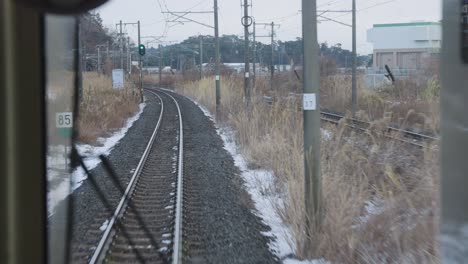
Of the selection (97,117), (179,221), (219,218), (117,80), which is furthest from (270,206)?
(117,80)

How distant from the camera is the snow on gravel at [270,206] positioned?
19.7 ft

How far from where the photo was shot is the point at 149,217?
7598 mm

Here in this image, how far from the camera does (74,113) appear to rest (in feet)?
11.3

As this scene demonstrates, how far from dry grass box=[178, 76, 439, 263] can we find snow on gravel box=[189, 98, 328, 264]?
0.12 metres

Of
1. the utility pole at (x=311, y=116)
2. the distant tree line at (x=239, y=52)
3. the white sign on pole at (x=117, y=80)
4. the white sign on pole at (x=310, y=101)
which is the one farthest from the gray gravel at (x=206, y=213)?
the distant tree line at (x=239, y=52)

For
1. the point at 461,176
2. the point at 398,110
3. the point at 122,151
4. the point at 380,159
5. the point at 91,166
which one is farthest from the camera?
the point at 398,110

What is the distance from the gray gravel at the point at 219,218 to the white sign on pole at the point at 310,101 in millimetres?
1588

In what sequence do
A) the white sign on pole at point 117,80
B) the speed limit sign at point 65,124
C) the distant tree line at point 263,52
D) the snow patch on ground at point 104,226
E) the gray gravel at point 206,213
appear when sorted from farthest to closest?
the distant tree line at point 263,52
the white sign on pole at point 117,80
the snow patch on ground at point 104,226
the gray gravel at point 206,213
the speed limit sign at point 65,124

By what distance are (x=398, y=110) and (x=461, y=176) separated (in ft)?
45.6

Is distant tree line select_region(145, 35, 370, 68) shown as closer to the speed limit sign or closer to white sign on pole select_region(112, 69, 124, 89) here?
white sign on pole select_region(112, 69, 124, 89)

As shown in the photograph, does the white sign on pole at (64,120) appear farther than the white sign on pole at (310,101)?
No

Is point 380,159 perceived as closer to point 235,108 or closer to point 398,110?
point 398,110

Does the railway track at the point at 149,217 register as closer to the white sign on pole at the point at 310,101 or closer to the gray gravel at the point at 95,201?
the gray gravel at the point at 95,201

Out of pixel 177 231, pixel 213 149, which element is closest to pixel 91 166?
pixel 213 149
